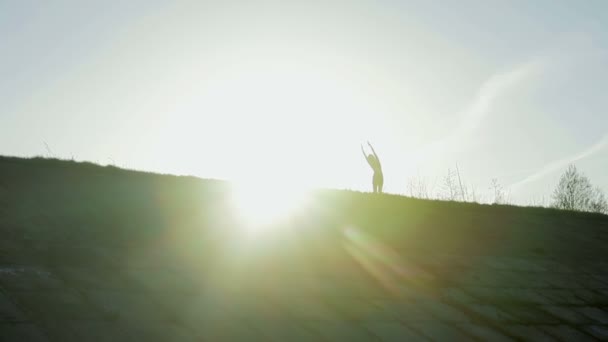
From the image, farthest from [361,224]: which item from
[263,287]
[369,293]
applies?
[263,287]

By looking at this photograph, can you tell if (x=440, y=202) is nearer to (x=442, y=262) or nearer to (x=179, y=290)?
(x=442, y=262)

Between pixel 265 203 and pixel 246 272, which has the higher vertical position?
pixel 265 203

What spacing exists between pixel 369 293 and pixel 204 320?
1.80 meters

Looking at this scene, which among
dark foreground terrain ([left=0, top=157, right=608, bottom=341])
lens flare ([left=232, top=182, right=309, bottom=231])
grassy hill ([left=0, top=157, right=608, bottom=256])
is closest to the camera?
dark foreground terrain ([left=0, top=157, right=608, bottom=341])

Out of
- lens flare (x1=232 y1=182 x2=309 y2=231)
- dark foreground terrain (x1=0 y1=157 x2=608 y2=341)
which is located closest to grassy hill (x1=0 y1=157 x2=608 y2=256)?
dark foreground terrain (x1=0 y1=157 x2=608 y2=341)

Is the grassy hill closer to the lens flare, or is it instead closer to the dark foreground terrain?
the dark foreground terrain

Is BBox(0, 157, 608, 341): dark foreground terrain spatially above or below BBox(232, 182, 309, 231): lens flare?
below

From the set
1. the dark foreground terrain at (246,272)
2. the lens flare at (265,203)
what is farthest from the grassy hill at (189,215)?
the lens flare at (265,203)

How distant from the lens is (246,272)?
189 inches

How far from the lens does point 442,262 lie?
6.45 metres

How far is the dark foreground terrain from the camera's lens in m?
3.59

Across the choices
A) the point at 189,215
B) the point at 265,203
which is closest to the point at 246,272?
the point at 189,215

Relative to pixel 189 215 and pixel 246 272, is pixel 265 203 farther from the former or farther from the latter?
pixel 246 272

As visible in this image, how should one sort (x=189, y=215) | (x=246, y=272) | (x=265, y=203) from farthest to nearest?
(x=265, y=203) → (x=189, y=215) → (x=246, y=272)
